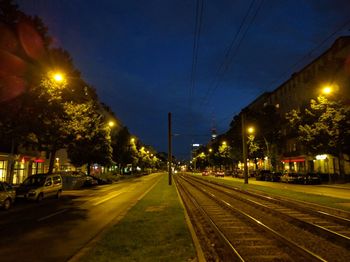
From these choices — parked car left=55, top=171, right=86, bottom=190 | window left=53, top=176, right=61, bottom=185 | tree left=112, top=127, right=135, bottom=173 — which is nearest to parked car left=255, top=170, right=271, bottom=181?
tree left=112, top=127, right=135, bottom=173

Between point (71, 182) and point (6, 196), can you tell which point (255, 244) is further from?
point (71, 182)

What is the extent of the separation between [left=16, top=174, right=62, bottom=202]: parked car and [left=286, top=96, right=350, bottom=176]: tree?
92.3ft

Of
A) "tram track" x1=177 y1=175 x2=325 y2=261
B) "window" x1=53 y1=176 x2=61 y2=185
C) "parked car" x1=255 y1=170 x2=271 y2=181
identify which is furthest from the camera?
"parked car" x1=255 y1=170 x2=271 y2=181

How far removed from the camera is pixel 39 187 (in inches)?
960

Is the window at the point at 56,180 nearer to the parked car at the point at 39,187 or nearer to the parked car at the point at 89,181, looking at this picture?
the parked car at the point at 39,187

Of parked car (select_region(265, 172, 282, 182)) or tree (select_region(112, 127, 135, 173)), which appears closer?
parked car (select_region(265, 172, 282, 182))

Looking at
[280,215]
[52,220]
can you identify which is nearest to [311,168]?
[280,215]

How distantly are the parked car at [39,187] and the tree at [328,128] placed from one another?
92.3 ft

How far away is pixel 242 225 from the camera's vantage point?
1394 centimetres

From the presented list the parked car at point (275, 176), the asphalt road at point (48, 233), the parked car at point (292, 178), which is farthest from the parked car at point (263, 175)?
the asphalt road at point (48, 233)

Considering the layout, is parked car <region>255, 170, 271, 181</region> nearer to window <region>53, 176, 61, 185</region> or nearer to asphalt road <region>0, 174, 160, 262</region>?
window <region>53, 176, 61, 185</region>

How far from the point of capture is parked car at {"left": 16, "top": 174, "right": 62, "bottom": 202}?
23.6m

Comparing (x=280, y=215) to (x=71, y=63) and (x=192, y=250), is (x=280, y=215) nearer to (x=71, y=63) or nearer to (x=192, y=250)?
(x=192, y=250)

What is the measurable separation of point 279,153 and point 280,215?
63.1 metres
